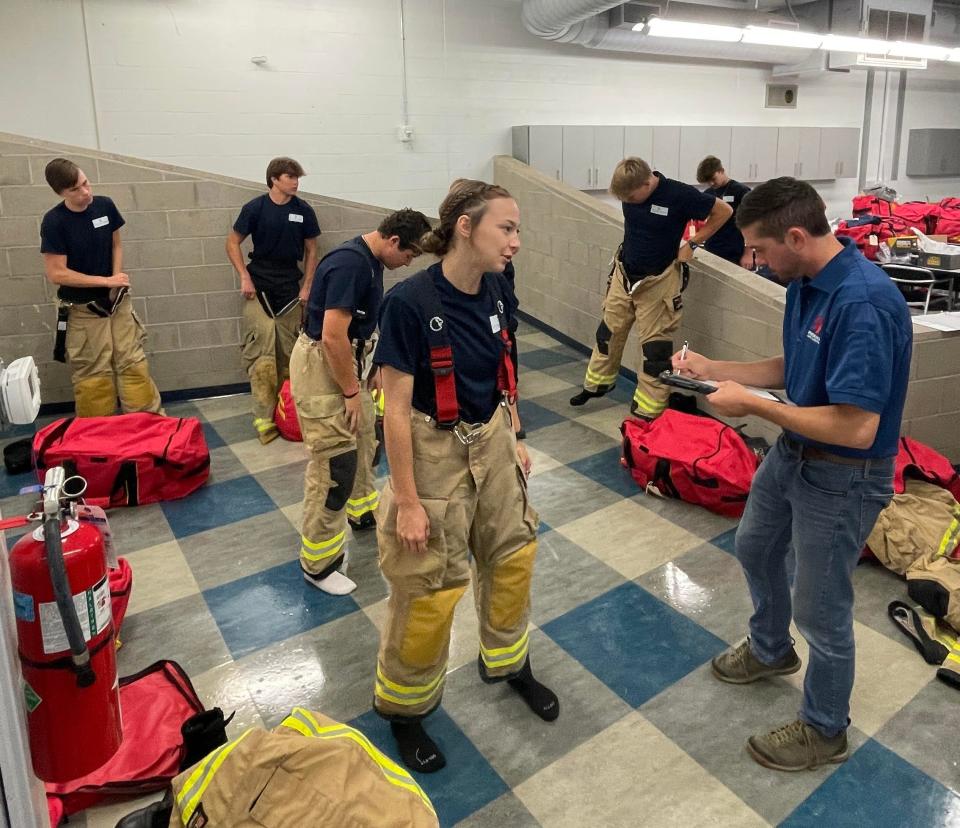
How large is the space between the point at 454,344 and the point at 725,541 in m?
2.14

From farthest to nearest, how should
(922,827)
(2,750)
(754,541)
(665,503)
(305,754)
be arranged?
(665,503) < (754,541) < (922,827) < (305,754) < (2,750)

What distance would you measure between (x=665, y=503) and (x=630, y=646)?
4.11ft

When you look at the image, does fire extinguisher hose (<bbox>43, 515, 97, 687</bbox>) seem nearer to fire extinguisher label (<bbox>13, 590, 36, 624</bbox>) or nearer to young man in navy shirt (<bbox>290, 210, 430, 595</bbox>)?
fire extinguisher label (<bbox>13, 590, 36, 624</bbox>)

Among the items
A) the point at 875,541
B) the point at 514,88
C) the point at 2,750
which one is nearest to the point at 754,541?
the point at 875,541

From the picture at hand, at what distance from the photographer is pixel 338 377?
2861mm

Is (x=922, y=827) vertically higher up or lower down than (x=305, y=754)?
lower down

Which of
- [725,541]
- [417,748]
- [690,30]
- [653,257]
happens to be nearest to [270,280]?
[653,257]

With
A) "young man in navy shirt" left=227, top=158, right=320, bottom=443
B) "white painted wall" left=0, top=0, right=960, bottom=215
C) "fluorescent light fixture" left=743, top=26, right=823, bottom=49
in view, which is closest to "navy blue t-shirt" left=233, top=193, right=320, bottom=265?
"young man in navy shirt" left=227, top=158, right=320, bottom=443

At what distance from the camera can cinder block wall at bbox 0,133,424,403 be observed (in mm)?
4926

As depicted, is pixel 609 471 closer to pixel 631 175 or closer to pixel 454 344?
pixel 631 175

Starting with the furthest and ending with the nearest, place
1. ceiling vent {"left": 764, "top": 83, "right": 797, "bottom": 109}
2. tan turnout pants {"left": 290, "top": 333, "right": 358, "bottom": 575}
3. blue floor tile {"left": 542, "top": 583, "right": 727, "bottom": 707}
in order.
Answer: ceiling vent {"left": 764, "top": 83, "right": 797, "bottom": 109} → tan turnout pants {"left": 290, "top": 333, "right": 358, "bottom": 575} → blue floor tile {"left": 542, "top": 583, "right": 727, "bottom": 707}

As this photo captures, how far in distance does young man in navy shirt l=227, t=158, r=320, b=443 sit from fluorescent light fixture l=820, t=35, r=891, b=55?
555cm

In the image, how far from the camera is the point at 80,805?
6.78ft

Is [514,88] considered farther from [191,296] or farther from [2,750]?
[2,750]
